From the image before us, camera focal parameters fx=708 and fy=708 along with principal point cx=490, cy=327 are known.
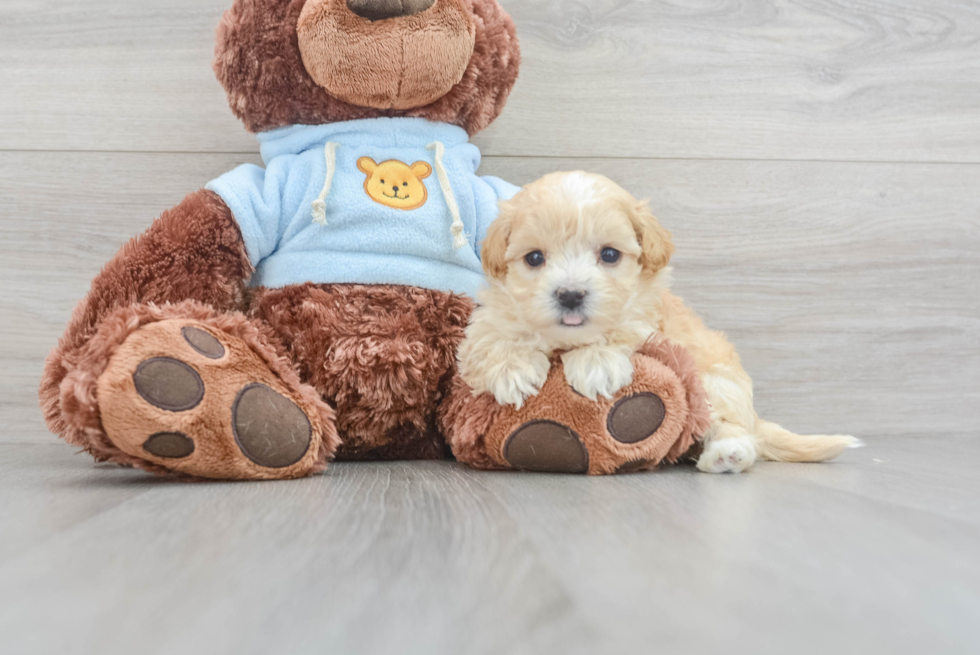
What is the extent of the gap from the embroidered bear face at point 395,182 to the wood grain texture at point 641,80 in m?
0.31

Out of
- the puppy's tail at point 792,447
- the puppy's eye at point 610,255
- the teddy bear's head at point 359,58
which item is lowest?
the puppy's tail at point 792,447

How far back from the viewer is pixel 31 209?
134cm

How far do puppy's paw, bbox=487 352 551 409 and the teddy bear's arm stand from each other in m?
0.44

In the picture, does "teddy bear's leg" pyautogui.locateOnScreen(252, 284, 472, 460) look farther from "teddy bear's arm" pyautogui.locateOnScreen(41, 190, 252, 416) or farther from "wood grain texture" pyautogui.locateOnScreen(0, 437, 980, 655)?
"wood grain texture" pyautogui.locateOnScreen(0, 437, 980, 655)

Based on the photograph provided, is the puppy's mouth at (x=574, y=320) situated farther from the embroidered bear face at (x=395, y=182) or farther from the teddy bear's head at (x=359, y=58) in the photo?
the teddy bear's head at (x=359, y=58)

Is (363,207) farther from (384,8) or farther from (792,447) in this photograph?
(792,447)

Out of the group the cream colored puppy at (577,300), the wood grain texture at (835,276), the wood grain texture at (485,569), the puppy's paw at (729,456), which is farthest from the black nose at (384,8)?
the puppy's paw at (729,456)

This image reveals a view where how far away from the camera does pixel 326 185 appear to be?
42.1 inches

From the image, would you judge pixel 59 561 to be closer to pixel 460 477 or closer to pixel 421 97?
pixel 460 477

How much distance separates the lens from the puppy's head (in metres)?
0.90

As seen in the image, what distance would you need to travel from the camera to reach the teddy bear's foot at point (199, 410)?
0.81 metres

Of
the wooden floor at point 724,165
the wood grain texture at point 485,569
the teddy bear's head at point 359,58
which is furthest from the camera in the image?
the wooden floor at point 724,165

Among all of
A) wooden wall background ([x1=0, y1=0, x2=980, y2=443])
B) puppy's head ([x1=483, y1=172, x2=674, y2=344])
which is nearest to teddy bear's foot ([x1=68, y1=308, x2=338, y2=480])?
puppy's head ([x1=483, y1=172, x2=674, y2=344])

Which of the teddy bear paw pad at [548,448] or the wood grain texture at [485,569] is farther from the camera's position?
the teddy bear paw pad at [548,448]
